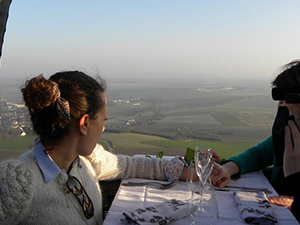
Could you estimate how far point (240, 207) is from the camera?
1508 mm

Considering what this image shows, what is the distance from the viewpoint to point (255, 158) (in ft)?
7.44

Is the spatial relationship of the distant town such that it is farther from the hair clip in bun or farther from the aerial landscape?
the hair clip in bun

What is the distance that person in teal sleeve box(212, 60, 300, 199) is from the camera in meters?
1.93

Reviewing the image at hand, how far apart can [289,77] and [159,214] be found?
126cm

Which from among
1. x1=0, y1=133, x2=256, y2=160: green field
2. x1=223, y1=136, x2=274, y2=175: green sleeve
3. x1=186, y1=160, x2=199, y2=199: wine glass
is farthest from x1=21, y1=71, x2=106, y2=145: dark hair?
x1=0, y1=133, x2=256, y2=160: green field

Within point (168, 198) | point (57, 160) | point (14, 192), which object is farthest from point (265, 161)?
point (14, 192)

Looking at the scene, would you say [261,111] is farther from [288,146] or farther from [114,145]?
[288,146]

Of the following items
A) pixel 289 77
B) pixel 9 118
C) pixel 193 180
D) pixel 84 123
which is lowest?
pixel 193 180

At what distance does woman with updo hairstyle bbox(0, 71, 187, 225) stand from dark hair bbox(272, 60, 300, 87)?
114cm

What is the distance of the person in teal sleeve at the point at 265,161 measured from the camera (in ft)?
6.32

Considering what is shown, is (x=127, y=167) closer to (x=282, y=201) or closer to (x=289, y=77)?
(x=282, y=201)

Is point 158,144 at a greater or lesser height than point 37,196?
lesser

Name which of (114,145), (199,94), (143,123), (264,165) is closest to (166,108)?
(143,123)

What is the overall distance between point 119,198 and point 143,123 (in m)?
2.29
